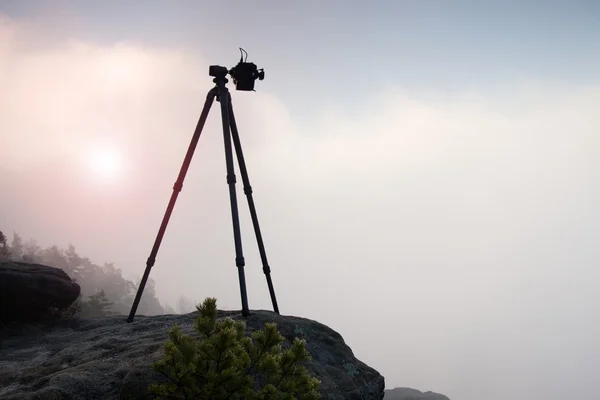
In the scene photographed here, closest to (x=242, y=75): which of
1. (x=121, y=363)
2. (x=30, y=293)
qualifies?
(x=121, y=363)

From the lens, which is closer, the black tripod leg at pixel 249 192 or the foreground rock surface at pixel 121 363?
the foreground rock surface at pixel 121 363

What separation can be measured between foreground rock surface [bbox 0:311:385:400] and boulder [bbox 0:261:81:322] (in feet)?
5.75

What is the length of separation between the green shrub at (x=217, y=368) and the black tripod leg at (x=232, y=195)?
2912 mm

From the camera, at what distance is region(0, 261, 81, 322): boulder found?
12109 mm

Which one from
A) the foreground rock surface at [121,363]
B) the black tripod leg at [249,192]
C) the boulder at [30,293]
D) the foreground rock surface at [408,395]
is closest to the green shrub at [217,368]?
the foreground rock surface at [121,363]

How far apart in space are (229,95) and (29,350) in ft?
25.6

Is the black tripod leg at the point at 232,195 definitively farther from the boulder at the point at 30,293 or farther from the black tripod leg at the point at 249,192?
the boulder at the point at 30,293

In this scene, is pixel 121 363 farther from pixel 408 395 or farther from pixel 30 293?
pixel 408 395

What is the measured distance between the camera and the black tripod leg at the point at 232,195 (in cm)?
776

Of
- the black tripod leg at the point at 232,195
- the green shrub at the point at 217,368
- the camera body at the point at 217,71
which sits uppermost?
the camera body at the point at 217,71

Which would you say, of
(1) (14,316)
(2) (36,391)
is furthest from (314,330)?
(1) (14,316)

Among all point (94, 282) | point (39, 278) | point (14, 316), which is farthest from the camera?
point (94, 282)

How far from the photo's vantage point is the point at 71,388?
5770 mm

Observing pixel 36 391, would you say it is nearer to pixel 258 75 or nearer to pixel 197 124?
pixel 197 124
